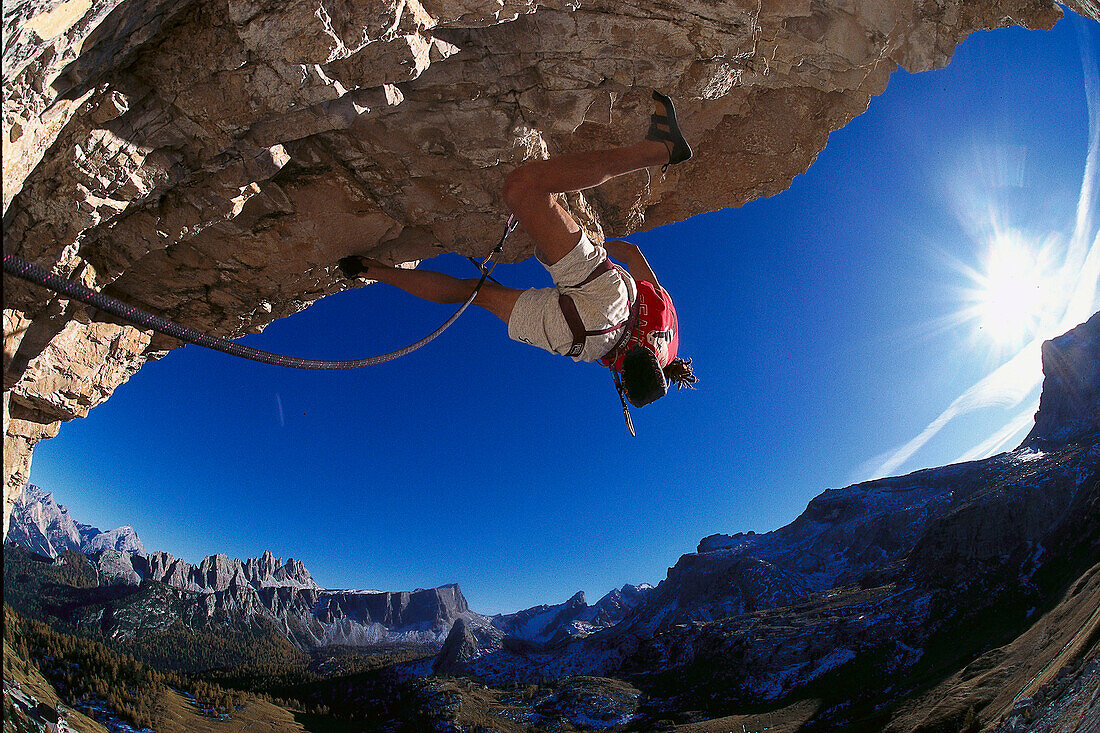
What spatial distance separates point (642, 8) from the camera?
2.69 metres

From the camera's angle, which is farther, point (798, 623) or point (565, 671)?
point (565, 671)

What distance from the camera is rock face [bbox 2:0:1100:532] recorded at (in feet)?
6.77

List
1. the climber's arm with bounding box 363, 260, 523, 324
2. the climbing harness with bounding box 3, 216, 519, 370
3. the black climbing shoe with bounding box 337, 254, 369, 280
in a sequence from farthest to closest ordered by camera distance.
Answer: the black climbing shoe with bounding box 337, 254, 369, 280
the climber's arm with bounding box 363, 260, 523, 324
the climbing harness with bounding box 3, 216, 519, 370

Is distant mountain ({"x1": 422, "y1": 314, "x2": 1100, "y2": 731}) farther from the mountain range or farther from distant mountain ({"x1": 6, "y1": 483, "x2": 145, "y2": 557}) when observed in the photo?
distant mountain ({"x1": 6, "y1": 483, "x2": 145, "y2": 557})

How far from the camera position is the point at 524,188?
→ 2.54 metres

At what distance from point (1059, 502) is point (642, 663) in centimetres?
2888

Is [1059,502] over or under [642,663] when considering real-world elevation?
over

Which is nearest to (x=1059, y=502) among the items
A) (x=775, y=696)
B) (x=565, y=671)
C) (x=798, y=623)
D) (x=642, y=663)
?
(x=798, y=623)

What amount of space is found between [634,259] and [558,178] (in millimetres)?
1207

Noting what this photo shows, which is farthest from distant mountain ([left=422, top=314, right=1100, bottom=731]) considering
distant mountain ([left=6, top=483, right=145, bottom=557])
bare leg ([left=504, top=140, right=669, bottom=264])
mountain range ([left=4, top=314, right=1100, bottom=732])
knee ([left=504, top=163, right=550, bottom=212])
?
distant mountain ([left=6, top=483, right=145, bottom=557])

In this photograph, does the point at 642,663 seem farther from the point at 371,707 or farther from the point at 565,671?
the point at 371,707

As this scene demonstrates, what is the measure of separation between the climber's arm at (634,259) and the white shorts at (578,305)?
58 centimetres

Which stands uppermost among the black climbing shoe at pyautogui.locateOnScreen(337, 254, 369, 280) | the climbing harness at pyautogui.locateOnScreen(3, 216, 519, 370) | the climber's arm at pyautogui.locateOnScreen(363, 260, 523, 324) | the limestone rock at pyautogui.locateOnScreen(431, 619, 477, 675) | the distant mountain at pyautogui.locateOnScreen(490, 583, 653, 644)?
the black climbing shoe at pyautogui.locateOnScreen(337, 254, 369, 280)

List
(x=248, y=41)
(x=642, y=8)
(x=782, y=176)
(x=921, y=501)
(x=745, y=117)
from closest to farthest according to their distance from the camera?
(x=248, y=41)
(x=642, y=8)
(x=745, y=117)
(x=782, y=176)
(x=921, y=501)
